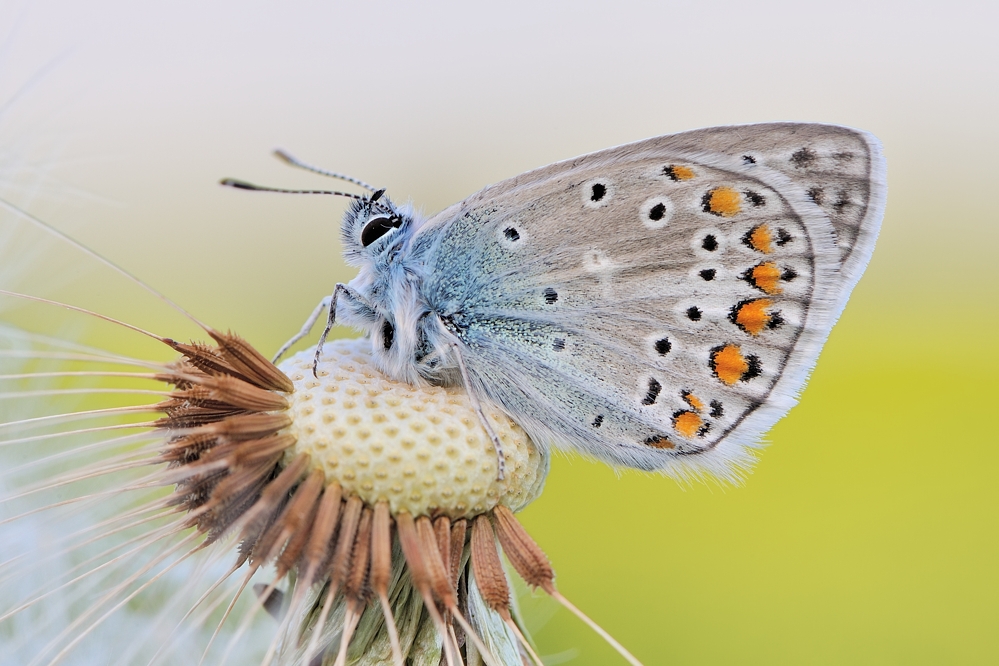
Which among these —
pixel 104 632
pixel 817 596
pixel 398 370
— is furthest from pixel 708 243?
pixel 817 596

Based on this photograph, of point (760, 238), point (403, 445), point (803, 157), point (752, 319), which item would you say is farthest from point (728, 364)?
point (403, 445)

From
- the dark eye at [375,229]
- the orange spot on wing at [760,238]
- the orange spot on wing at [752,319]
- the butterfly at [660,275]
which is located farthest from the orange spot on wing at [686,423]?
the dark eye at [375,229]

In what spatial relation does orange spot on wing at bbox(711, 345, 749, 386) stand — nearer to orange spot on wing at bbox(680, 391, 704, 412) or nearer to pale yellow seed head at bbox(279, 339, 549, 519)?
orange spot on wing at bbox(680, 391, 704, 412)

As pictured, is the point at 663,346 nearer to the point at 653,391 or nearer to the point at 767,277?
the point at 653,391

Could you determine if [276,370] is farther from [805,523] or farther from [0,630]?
[805,523]

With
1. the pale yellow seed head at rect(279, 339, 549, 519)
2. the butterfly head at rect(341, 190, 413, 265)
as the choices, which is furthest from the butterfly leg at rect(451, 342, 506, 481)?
the butterfly head at rect(341, 190, 413, 265)

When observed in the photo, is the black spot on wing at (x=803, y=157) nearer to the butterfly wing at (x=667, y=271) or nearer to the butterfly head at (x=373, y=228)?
the butterfly wing at (x=667, y=271)
